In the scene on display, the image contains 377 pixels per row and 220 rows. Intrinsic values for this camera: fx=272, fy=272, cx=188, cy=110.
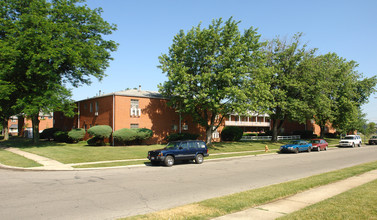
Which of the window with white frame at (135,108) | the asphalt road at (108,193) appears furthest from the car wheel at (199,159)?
the window with white frame at (135,108)

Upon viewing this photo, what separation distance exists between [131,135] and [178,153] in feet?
41.0

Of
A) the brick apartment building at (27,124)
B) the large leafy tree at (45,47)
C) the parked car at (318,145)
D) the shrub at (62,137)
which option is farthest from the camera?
the brick apartment building at (27,124)

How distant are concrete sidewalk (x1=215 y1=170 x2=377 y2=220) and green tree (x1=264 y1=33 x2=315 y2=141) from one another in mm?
25261

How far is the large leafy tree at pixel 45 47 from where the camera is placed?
947 inches

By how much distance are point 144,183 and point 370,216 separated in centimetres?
776

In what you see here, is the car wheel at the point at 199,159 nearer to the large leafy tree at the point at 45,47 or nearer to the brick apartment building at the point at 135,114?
the brick apartment building at the point at 135,114

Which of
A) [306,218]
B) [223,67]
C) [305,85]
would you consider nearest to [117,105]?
[223,67]

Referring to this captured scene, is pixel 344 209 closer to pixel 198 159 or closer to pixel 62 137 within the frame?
pixel 198 159

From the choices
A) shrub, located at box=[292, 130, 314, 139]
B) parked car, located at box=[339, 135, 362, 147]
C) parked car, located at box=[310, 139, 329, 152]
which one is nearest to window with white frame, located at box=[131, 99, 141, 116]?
parked car, located at box=[310, 139, 329, 152]

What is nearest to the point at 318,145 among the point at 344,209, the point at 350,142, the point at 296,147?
the point at 296,147

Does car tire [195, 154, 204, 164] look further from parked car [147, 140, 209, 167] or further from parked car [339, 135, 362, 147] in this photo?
parked car [339, 135, 362, 147]

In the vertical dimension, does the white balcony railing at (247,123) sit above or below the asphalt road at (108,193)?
above

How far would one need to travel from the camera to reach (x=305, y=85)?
35.0m

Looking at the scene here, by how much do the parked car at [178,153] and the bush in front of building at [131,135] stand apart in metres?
11.6
